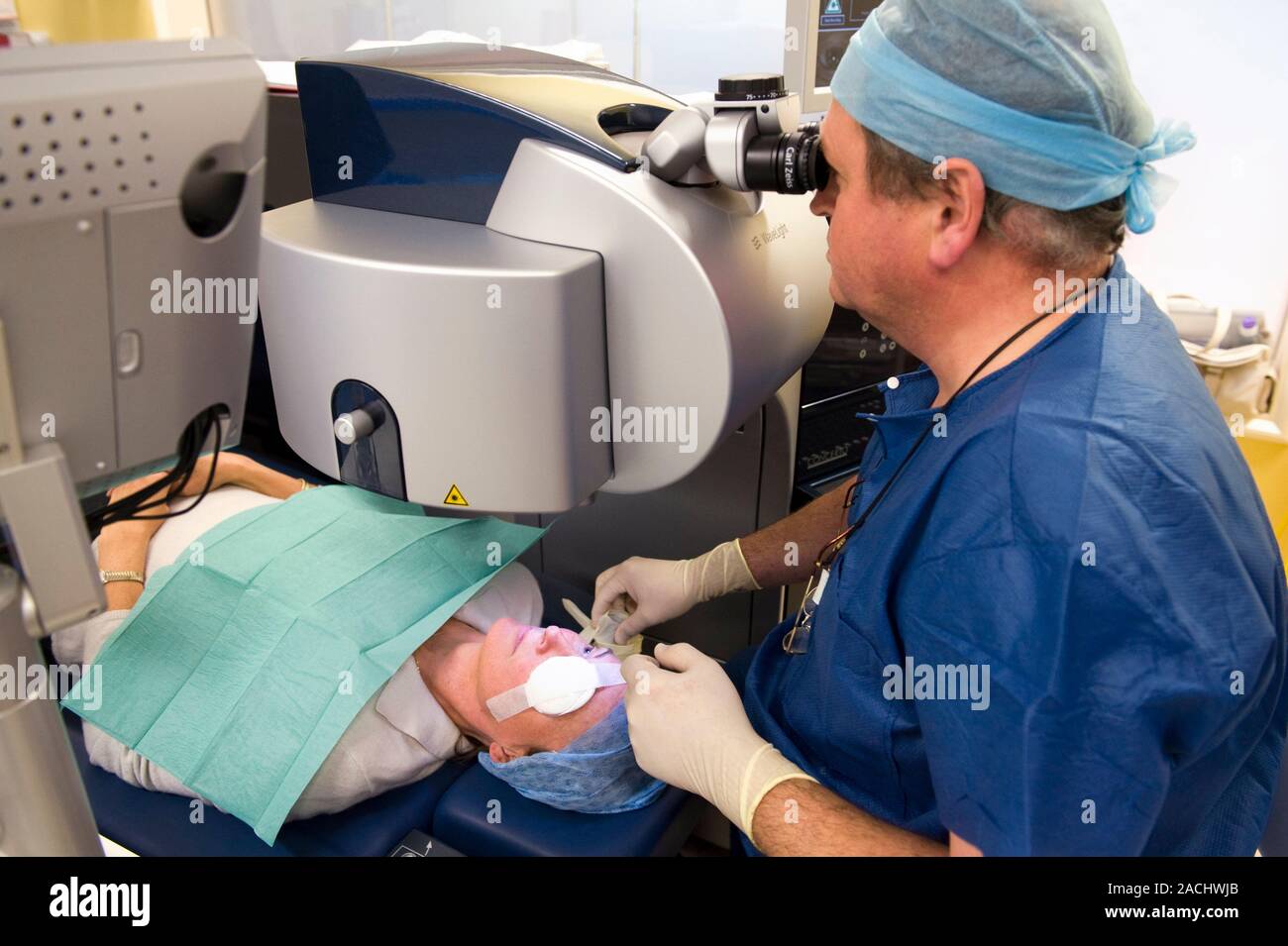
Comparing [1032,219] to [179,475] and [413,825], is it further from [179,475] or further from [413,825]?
[413,825]

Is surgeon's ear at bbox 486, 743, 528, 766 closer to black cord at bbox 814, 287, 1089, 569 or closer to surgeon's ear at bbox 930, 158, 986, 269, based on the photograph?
black cord at bbox 814, 287, 1089, 569

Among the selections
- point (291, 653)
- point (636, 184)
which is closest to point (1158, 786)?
point (636, 184)

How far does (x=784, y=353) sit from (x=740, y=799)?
0.47 meters

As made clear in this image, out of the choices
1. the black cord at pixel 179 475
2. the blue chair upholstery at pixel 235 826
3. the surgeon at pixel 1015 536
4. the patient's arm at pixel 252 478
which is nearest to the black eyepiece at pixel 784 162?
the surgeon at pixel 1015 536

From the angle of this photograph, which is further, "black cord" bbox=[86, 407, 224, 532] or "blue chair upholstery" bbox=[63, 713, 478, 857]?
"blue chair upholstery" bbox=[63, 713, 478, 857]

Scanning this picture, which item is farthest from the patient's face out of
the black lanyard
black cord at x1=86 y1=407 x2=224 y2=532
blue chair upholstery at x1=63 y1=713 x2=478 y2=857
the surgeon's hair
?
the surgeon's hair

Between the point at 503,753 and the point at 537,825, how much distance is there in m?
0.12

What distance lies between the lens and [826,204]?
3.02 feet

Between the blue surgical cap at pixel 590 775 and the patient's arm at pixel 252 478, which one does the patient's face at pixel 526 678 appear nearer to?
the blue surgical cap at pixel 590 775

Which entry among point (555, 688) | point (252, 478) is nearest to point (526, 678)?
point (555, 688)

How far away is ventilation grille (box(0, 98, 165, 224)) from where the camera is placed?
1.47ft

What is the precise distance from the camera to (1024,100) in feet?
2.58

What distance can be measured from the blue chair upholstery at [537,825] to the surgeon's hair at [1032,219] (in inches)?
28.0

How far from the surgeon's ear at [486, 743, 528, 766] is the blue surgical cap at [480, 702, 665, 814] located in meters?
0.03
